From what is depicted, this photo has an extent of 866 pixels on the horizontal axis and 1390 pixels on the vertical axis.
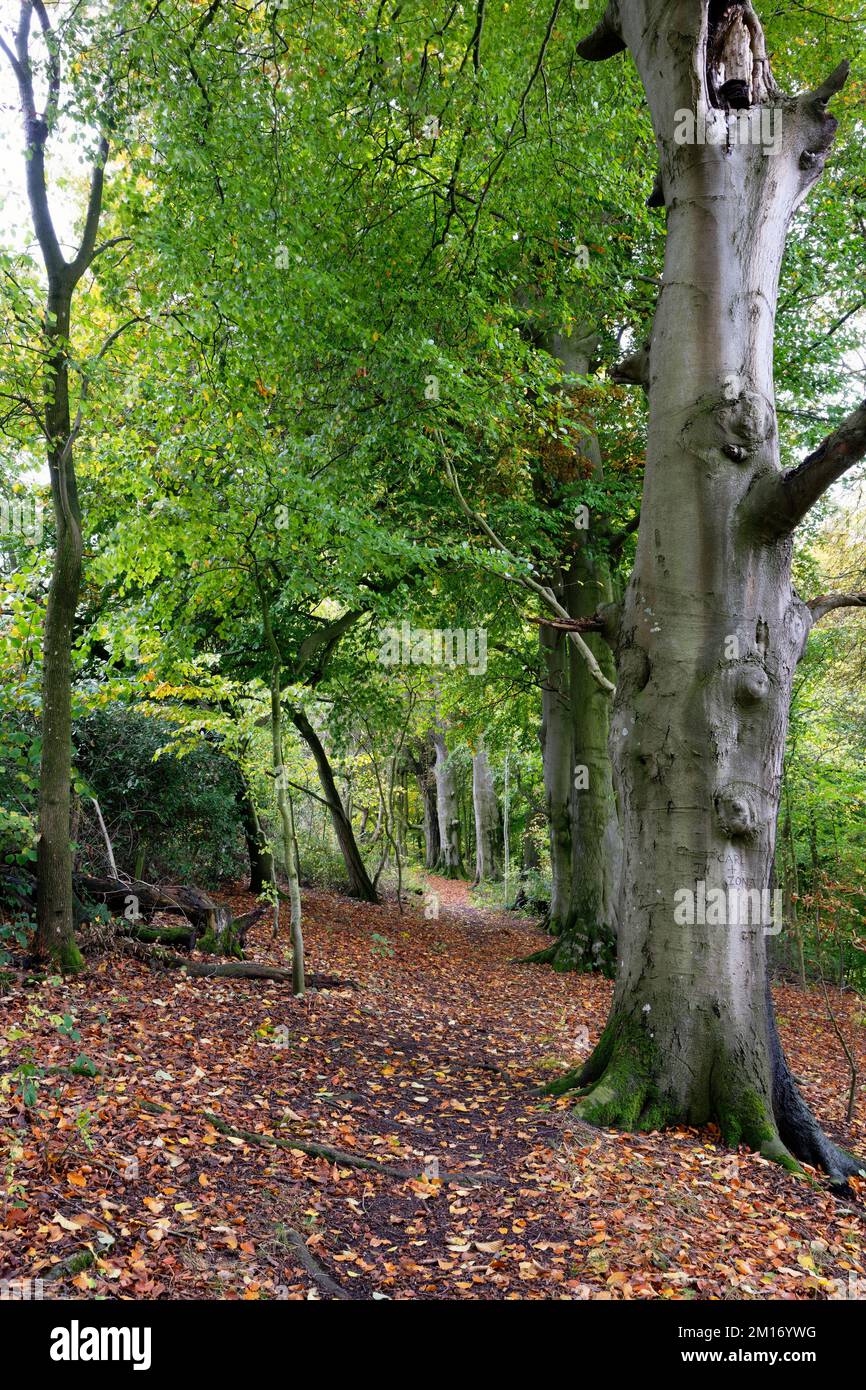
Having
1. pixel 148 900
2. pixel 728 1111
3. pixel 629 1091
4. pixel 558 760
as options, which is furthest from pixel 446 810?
pixel 728 1111

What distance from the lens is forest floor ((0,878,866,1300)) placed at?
300 cm

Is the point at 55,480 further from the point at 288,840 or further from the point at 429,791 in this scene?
the point at 429,791

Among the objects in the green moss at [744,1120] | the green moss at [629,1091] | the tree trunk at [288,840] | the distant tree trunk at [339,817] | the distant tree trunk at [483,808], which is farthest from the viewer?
the distant tree trunk at [483,808]

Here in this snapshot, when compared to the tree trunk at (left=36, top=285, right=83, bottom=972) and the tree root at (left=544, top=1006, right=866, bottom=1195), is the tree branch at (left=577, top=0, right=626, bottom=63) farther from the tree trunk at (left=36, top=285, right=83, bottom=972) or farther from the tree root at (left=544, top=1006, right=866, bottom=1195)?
the tree root at (left=544, top=1006, right=866, bottom=1195)

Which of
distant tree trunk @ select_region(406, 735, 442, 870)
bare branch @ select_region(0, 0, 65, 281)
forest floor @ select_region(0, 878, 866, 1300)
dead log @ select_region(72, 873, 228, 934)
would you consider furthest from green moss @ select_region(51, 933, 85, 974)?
distant tree trunk @ select_region(406, 735, 442, 870)

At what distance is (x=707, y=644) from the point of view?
4555mm

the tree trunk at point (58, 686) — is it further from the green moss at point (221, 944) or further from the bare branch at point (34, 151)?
the green moss at point (221, 944)

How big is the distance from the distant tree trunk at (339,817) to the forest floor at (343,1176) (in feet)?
24.1

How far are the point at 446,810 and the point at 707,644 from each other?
23.1 metres

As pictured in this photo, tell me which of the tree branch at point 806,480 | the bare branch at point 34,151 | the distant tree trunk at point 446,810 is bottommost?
the distant tree trunk at point 446,810

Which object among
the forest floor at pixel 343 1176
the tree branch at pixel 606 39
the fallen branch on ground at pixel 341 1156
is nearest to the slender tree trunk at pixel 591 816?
the forest floor at pixel 343 1176

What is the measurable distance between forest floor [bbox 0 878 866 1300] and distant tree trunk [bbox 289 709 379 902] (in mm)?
7333

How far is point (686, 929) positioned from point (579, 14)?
7.81m

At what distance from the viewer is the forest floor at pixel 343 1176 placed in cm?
300
